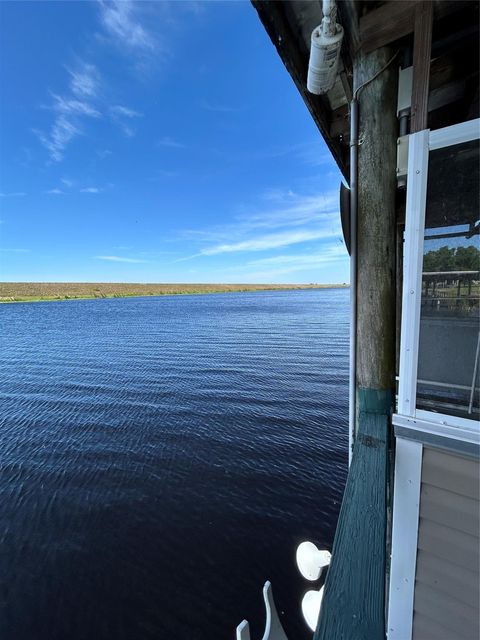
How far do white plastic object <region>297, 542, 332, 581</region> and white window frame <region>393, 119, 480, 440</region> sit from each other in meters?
2.79

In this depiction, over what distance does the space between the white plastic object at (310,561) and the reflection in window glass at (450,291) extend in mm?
2887

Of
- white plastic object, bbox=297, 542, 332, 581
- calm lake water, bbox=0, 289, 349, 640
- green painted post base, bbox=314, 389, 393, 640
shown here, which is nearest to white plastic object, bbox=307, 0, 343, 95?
green painted post base, bbox=314, 389, 393, 640

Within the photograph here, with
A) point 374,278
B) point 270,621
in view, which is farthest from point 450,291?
point 270,621

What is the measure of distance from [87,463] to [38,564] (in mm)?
3001

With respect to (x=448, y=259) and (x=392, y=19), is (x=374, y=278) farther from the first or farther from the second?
(x=392, y=19)

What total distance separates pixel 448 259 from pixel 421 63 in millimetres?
1172

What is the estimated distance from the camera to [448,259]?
6.16 ft

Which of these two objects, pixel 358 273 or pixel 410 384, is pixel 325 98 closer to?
pixel 358 273

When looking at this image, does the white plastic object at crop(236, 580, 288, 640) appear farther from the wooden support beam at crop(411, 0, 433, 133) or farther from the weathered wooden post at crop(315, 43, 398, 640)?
the wooden support beam at crop(411, 0, 433, 133)

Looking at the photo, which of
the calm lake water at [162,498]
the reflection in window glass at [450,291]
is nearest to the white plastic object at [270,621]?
the calm lake water at [162,498]

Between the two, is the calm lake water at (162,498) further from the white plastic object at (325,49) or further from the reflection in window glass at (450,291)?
the white plastic object at (325,49)

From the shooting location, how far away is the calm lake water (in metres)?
4.85

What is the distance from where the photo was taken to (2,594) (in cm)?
507

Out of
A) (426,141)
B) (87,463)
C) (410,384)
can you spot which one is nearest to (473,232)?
(426,141)
